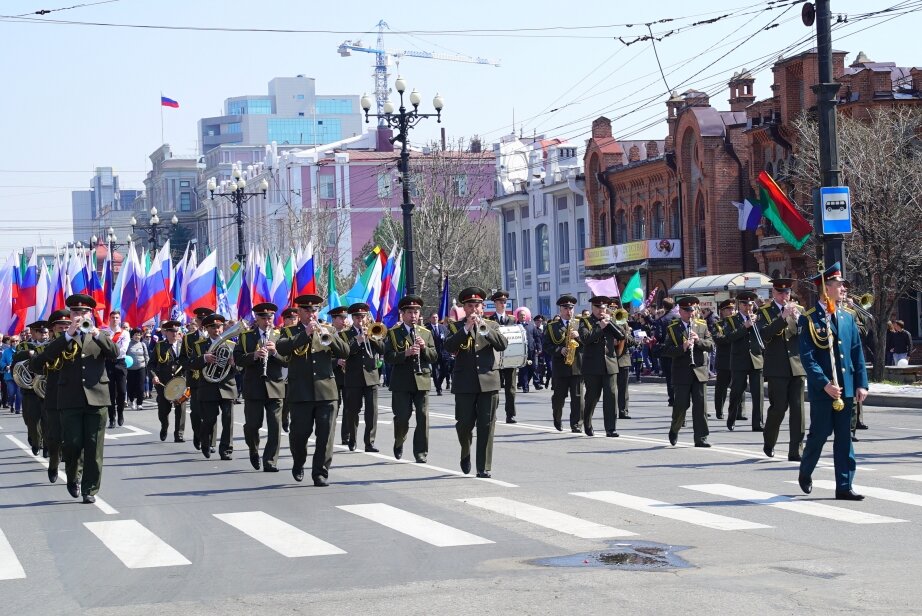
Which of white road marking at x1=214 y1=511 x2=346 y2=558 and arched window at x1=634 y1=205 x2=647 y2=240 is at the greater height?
arched window at x1=634 y1=205 x2=647 y2=240

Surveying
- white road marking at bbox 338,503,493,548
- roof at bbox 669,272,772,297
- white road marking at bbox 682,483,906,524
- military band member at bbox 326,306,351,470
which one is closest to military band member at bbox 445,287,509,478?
military band member at bbox 326,306,351,470

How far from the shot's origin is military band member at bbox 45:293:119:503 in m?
13.9

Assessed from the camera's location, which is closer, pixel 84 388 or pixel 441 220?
pixel 84 388

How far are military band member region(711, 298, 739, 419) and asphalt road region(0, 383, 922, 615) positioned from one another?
2510 mm

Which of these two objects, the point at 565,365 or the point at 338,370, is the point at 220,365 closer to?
the point at 338,370

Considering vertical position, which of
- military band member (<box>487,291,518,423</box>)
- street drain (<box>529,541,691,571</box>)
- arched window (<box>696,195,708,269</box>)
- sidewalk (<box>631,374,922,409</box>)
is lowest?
Answer: street drain (<box>529,541,691,571</box>)

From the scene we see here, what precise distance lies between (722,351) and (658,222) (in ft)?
133

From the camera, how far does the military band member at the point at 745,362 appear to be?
65.7 ft

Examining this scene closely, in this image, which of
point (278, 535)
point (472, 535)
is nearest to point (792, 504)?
point (472, 535)

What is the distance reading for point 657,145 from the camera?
64000mm

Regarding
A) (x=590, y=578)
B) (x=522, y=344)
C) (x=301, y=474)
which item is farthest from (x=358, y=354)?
(x=590, y=578)

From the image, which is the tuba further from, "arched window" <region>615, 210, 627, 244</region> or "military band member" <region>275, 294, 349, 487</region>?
"arched window" <region>615, 210, 627, 244</region>

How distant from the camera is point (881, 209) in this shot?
35312 millimetres

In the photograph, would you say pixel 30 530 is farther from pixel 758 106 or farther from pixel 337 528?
pixel 758 106
